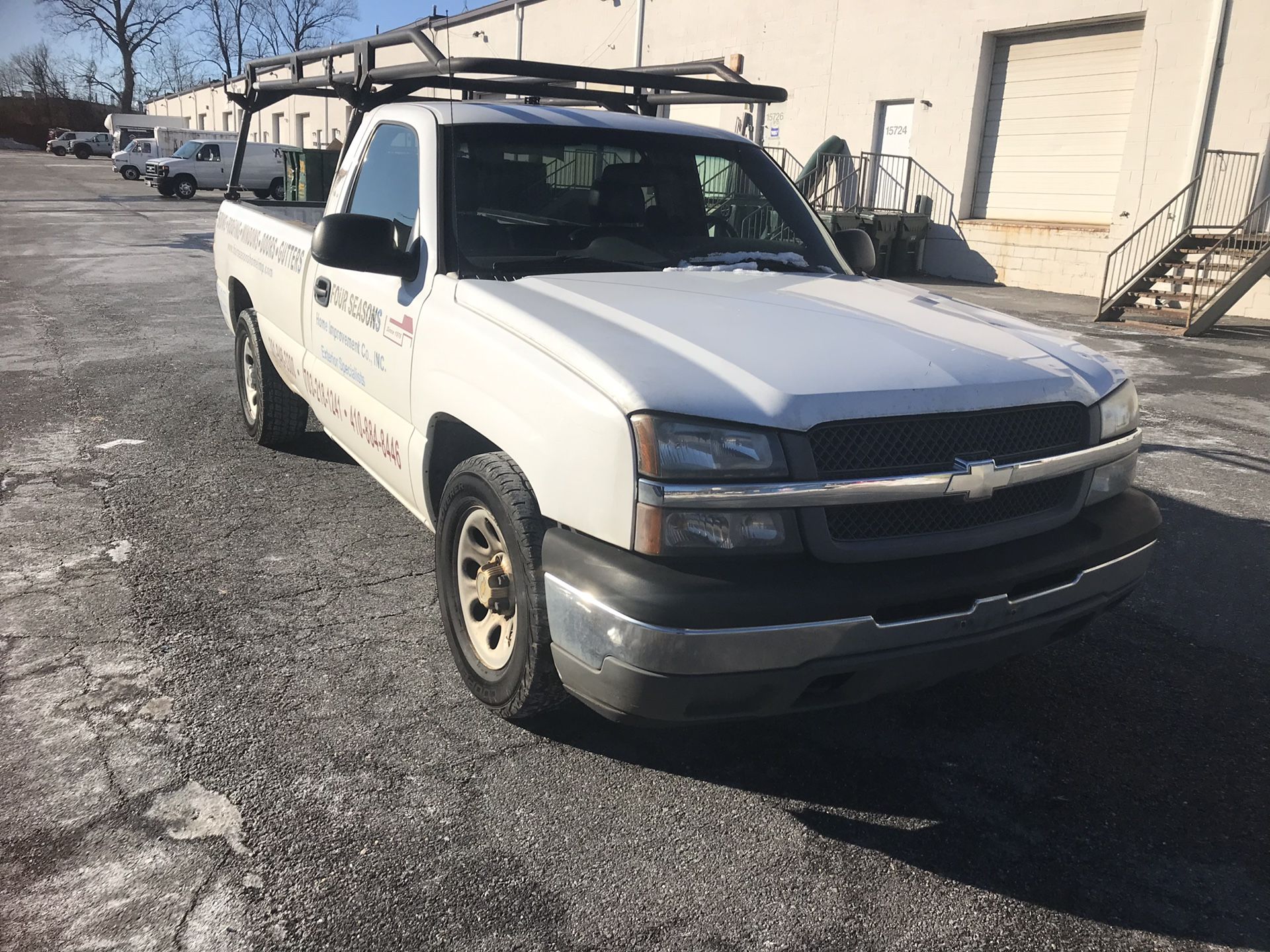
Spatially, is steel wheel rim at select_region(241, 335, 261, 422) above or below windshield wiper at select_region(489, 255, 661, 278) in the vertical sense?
below

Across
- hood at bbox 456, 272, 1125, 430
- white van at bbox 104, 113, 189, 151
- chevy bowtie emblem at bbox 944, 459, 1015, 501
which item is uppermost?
white van at bbox 104, 113, 189, 151

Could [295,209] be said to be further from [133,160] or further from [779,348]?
[133,160]

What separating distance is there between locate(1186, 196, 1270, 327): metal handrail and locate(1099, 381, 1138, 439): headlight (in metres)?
11.5

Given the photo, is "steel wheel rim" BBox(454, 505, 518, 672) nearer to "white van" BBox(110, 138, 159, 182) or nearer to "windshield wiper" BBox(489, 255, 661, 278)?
"windshield wiper" BBox(489, 255, 661, 278)

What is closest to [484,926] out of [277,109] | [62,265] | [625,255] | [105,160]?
[625,255]

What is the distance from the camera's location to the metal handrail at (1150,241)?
1538 cm

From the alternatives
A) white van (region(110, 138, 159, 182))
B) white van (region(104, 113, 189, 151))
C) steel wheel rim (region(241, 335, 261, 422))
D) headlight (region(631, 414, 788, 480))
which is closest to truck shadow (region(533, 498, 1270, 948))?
headlight (region(631, 414, 788, 480))

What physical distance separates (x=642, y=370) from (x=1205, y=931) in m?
1.91

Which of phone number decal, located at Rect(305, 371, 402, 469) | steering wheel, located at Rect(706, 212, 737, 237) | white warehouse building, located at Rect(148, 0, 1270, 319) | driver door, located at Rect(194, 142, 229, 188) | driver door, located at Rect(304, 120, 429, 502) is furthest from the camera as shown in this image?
driver door, located at Rect(194, 142, 229, 188)

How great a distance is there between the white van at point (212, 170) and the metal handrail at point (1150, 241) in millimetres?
24594

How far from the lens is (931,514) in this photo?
2.64 meters

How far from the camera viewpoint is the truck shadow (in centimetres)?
261

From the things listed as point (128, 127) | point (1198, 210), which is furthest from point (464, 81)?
point (128, 127)

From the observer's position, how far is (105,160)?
6625 centimetres
